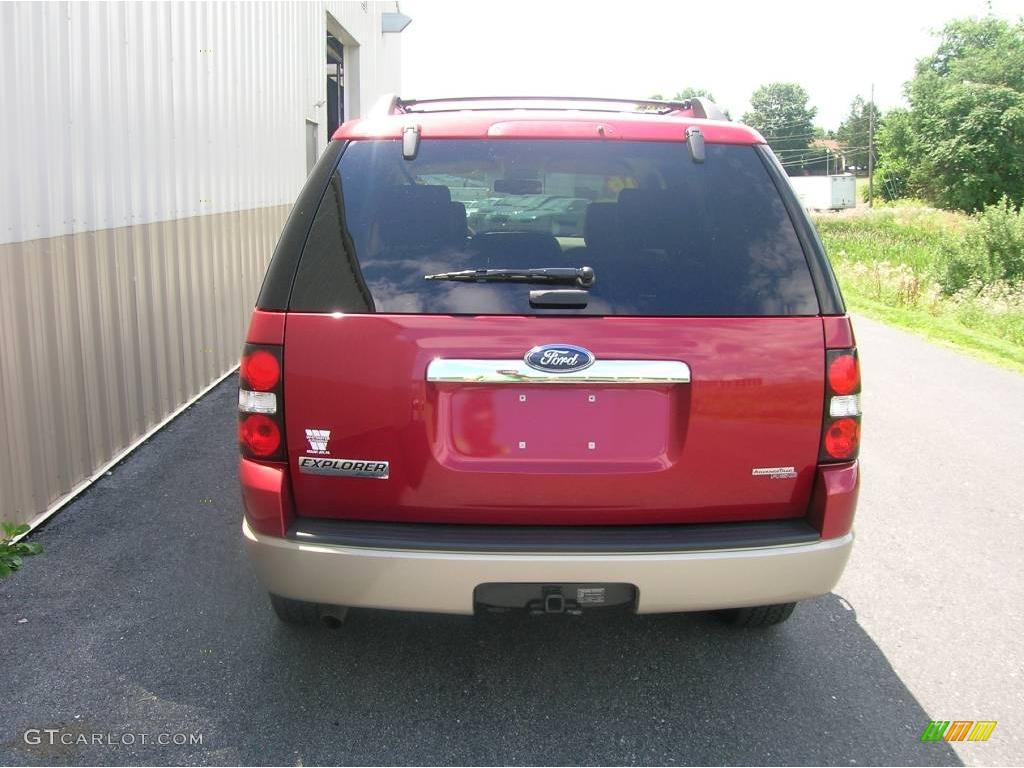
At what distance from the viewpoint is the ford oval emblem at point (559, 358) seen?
8.50 feet

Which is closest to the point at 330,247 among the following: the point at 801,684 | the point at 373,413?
the point at 373,413

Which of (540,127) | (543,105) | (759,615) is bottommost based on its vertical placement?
(759,615)

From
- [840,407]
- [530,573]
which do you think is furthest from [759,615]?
[530,573]

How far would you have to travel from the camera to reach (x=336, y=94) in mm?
18688

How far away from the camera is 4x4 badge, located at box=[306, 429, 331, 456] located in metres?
2.67

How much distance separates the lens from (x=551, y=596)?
266cm

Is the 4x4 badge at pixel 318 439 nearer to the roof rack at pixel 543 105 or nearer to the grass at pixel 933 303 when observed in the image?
the roof rack at pixel 543 105

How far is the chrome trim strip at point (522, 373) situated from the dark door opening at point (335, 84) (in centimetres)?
1508

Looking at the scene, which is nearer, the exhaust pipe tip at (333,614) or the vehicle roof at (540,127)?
the vehicle roof at (540,127)

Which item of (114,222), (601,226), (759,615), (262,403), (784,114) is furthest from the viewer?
(784,114)

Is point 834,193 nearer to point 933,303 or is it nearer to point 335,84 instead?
point 933,303

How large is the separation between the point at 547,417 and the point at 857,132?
148294mm

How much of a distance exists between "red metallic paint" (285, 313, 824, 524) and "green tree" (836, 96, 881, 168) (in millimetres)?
137208

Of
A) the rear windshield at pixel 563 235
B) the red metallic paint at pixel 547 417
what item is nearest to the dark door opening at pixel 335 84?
the rear windshield at pixel 563 235
